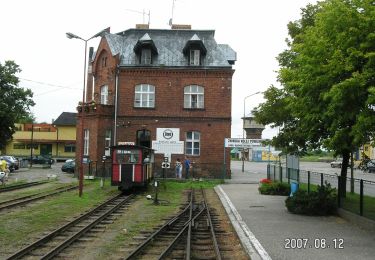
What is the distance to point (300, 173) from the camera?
2323cm

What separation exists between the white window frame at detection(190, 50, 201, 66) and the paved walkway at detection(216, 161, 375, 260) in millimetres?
23169

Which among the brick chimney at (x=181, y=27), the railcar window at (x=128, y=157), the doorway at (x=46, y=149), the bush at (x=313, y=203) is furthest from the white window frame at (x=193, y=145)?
the doorway at (x=46, y=149)

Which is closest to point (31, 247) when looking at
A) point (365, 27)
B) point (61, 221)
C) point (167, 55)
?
point (61, 221)

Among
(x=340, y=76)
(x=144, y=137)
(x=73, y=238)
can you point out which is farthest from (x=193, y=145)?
(x=73, y=238)

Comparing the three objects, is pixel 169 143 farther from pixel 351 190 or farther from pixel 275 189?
pixel 351 190

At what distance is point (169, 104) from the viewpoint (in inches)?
1575

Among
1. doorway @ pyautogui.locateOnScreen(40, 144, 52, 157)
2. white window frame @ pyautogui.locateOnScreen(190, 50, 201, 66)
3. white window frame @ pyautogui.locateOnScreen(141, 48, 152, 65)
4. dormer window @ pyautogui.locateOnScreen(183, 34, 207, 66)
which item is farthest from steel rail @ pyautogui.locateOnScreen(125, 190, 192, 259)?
doorway @ pyautogui.locateOnScreen(40, 144, 52, 157)

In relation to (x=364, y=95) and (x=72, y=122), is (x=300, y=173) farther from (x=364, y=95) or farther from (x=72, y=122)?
(x=72, y=122)

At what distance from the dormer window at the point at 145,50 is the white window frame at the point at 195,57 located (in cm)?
304

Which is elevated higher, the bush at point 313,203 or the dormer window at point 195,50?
the dormer window at point 195,50

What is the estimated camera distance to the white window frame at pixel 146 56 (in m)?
41.0

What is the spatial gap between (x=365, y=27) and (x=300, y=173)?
475 inches

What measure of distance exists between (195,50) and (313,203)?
25.9m

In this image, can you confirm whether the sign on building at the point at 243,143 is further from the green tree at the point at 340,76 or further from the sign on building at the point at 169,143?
the green tree at the point at 340,76
